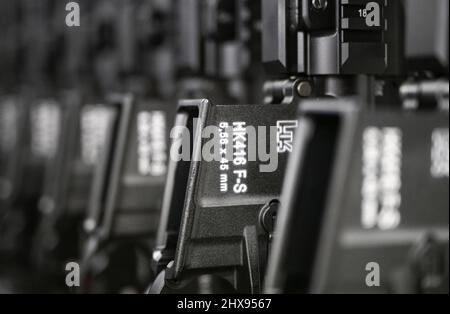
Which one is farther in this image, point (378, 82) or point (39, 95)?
point (39, 95)

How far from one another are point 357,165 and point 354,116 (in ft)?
0.35

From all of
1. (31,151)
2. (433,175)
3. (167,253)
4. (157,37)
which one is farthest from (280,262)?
(31,151)

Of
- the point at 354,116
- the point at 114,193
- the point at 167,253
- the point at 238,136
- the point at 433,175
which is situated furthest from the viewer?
the point at 114,193

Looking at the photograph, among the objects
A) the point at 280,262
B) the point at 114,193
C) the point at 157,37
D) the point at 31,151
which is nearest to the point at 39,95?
the point at 31,151

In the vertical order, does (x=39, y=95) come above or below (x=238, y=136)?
below

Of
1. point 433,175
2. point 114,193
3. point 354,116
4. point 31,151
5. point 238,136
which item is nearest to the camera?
point 354,116

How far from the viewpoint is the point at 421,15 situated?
9.16 ft

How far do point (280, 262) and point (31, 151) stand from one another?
4.87m

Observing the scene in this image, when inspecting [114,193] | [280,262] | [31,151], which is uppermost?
[280,262]

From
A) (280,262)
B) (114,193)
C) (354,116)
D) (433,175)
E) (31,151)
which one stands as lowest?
(31,151)

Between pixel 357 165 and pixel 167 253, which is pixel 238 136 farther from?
pixel 357 165

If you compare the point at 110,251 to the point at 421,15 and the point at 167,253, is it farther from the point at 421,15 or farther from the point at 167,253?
the point at 421,15

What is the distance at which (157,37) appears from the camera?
4.95 metres

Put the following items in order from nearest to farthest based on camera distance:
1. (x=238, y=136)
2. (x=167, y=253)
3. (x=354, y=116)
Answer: (x=354, y=116)
(x=238, y=136)
(x=167, y=253)
